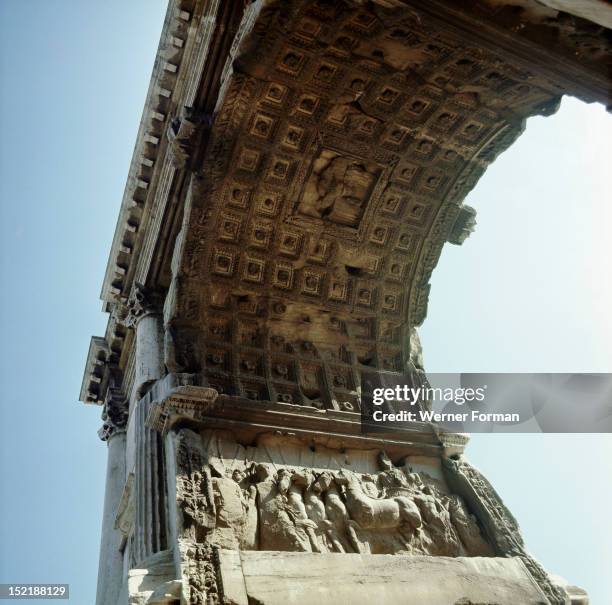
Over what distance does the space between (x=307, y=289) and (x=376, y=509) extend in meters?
3.69

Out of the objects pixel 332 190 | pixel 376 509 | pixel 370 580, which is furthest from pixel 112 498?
pixel 332 190

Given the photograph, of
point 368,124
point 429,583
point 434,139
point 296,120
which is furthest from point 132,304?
point 429,583

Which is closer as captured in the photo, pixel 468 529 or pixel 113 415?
pixel 468 529

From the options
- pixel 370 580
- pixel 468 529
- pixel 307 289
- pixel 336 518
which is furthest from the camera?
pixel 307 289

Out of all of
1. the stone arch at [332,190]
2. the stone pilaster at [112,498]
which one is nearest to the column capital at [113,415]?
the stone pilaster at [112,498]

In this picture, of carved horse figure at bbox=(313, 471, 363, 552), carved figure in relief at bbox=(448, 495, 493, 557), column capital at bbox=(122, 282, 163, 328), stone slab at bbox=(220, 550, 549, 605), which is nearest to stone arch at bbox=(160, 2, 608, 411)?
column capital at bbox=(122, 282, 163, 328)

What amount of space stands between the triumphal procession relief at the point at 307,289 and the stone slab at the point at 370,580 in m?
0.03

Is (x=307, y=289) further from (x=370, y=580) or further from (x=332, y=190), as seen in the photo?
(x=370, y=580)

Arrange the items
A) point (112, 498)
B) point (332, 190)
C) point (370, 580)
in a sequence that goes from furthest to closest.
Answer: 1. point (112, 498)
2. point (332, 190)
3. point (370, 580)

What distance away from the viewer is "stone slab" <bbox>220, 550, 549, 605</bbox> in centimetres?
681

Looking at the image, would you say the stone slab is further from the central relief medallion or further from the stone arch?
the central relief medallion

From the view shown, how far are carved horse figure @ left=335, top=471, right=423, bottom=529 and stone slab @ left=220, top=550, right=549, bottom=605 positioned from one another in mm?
638

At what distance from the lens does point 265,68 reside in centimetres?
864

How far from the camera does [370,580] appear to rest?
731 centimetres
